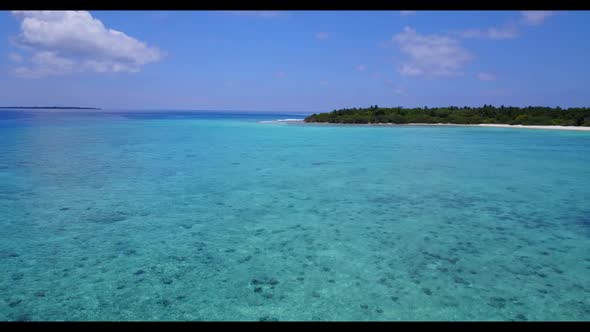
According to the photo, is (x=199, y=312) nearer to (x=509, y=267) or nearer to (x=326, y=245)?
(x=326, y=245)

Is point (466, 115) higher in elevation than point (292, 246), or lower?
higher

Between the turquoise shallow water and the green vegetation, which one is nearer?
the turquoise shallow water

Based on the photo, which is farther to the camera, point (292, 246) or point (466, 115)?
point (466, 115)

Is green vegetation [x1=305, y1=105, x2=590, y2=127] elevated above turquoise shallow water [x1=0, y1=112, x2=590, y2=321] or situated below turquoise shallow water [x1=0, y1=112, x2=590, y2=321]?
above
